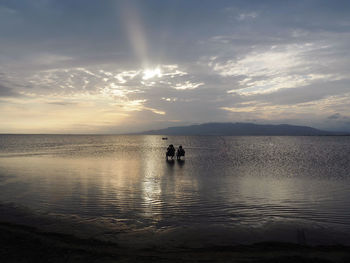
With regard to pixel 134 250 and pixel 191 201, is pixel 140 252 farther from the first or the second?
pixel 191 201

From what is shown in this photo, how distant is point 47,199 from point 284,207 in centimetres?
1342

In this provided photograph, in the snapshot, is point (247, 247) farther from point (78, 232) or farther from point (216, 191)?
point (216, 191)

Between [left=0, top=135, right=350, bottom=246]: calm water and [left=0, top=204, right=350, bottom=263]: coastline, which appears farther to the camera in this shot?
[left=0, top=135, right=350, bottom=246]: calm water

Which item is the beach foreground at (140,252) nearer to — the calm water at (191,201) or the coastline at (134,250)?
the coastline at (134,250)

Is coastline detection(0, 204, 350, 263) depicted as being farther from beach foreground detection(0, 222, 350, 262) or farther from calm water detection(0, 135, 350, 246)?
calm water detection(0, 135, 350, 246)

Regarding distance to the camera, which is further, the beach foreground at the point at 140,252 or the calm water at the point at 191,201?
the calm water at the point at 191,201

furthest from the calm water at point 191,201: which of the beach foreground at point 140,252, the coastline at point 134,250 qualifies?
the beach foreground at point 140,252

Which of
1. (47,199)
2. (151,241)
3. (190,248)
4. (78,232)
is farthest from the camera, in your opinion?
(47,199)

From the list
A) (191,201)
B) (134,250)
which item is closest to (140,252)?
(134,250)

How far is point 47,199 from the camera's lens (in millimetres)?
14578

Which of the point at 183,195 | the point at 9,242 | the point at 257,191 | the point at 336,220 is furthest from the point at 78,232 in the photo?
the point at 257,191

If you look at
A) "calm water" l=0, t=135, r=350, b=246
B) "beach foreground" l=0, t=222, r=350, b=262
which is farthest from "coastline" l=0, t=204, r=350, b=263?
"calm water" l=0, t=135, r=350, b=246

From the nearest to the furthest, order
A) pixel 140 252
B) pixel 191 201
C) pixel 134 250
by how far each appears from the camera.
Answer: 1. pixel 140 252
2. pixel 134 250
3. pixel 191 201

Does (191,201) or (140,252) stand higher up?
(140,252)
